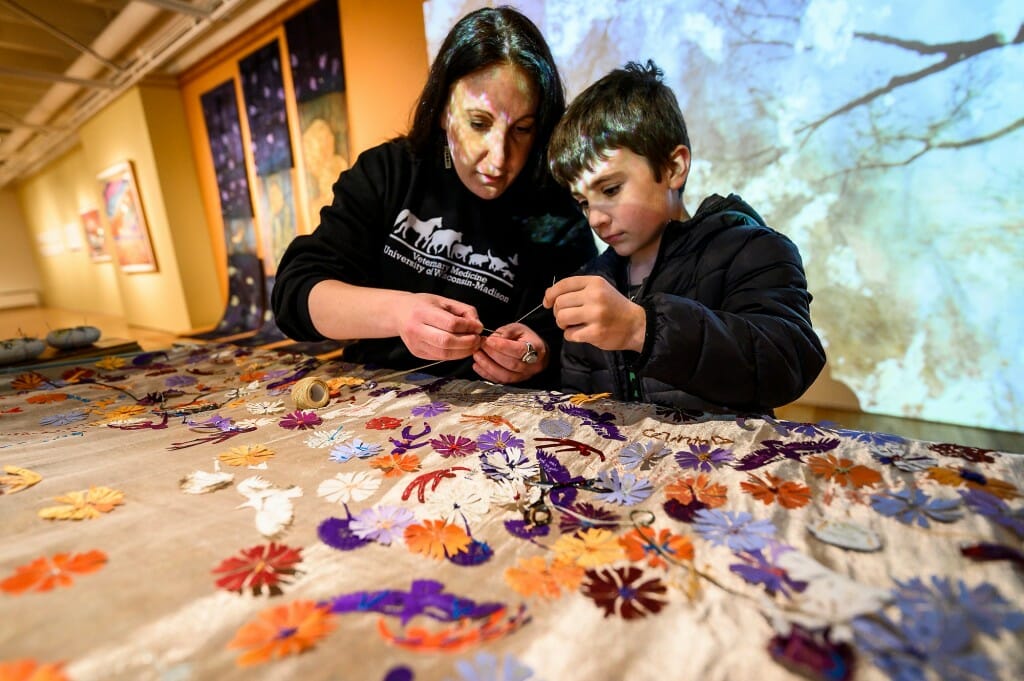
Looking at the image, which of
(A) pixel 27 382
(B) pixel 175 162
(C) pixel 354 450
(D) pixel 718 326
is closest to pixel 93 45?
(B) pixel 175 162

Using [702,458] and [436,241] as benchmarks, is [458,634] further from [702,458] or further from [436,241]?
[436,241]

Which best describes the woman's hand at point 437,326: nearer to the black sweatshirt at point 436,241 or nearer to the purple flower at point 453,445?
the purple flower at point 453,445

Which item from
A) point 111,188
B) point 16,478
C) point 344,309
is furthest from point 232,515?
point 111,188

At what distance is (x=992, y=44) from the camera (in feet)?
4.88

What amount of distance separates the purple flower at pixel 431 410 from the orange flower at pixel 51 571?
0.41 metres

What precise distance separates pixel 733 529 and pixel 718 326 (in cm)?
32

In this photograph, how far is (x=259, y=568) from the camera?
0.38 metres

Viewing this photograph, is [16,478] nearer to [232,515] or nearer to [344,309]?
[232,515]

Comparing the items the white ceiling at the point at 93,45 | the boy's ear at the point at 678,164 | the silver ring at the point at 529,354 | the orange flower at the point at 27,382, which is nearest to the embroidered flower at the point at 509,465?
the silver ring at the point at 529,354

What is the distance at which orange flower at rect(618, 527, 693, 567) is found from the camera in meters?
0.39

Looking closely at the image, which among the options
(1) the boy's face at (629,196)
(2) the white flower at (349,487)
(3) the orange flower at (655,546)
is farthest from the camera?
(1) the boy's face at (629,196)

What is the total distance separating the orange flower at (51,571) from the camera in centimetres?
35

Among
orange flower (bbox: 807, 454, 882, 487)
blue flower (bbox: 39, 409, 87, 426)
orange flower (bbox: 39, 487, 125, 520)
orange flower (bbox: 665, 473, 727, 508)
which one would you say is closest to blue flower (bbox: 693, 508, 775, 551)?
orange flower (bbox: 665, 473, 727, 508)

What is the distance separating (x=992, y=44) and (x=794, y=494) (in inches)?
76.1
